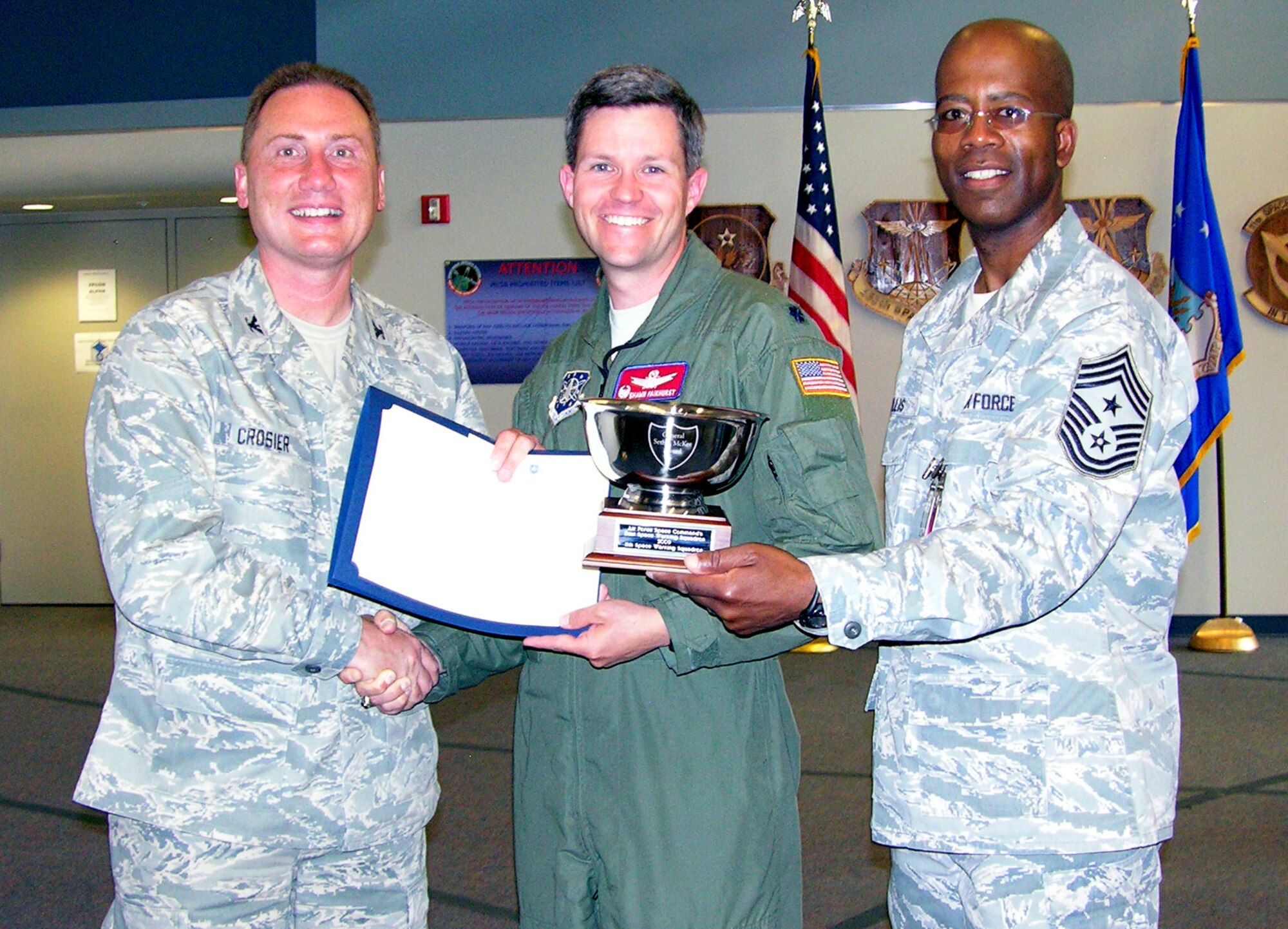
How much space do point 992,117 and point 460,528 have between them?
37.3 inches

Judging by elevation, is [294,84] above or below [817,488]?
above

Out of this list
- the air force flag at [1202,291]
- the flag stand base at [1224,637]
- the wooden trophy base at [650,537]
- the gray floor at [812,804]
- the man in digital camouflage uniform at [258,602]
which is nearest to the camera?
the wooden trophy base at [650,537]

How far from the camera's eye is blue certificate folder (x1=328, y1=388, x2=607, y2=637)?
5.10 feet

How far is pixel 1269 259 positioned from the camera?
6590 millimetres

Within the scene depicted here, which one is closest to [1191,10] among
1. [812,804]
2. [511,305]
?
[511,305]

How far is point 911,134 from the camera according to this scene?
667cm

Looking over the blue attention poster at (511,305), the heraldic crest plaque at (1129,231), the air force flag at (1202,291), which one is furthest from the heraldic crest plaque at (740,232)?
the air force flag at (1202,291)

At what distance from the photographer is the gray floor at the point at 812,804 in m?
3.08

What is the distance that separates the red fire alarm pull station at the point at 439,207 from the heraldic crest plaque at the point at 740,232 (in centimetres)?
150

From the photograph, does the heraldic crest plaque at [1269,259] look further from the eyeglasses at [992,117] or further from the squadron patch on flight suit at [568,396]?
the squadron patch on flight suit at [568,396]

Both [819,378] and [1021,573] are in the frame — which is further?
[819,378]

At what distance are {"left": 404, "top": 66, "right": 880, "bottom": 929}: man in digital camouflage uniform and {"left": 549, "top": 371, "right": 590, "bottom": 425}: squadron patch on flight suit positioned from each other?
32mm

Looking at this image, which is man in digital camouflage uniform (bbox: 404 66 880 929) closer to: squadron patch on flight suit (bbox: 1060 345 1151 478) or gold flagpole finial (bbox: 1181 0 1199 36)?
squadron patch on flight suit (bbox: 1060 345 1151 478)

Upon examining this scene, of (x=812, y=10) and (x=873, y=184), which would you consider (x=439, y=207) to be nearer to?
(x=812, y=10)
